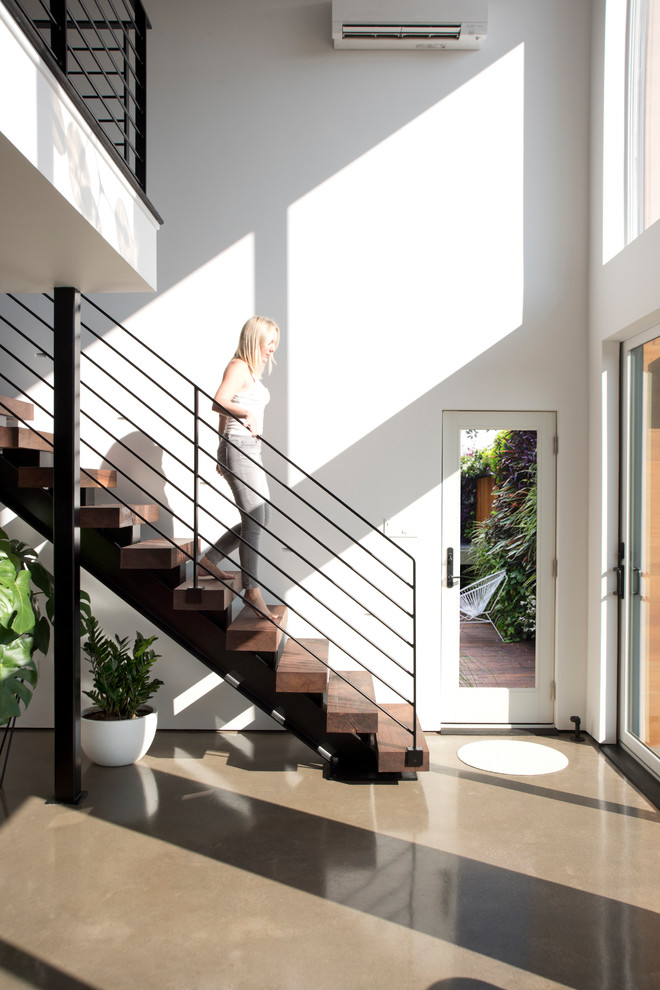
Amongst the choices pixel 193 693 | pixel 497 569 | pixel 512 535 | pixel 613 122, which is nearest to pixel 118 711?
pixel 193 693

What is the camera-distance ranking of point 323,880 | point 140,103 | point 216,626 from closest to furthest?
point 323,880 < point 140,103 < point 216,626

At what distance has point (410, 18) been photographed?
15.1 feet

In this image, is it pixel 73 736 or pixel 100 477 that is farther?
pixel 100 477

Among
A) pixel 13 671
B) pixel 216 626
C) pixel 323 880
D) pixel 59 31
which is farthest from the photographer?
pixel 216 626

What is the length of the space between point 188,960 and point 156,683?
6.37 ft

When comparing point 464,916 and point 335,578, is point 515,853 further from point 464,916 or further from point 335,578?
point 335,578

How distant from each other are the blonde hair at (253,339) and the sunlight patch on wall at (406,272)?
0.70m

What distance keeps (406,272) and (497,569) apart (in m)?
1.94

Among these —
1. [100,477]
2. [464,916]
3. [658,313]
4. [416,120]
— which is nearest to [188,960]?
[464,916]

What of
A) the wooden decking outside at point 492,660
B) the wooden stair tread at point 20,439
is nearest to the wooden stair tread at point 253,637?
the wooden stair tread at point 20,439

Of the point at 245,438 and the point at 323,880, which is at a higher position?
the point at 245,438

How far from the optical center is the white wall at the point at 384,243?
481 cm

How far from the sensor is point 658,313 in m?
3.92

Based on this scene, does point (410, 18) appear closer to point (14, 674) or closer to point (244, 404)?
point (244, 404)
